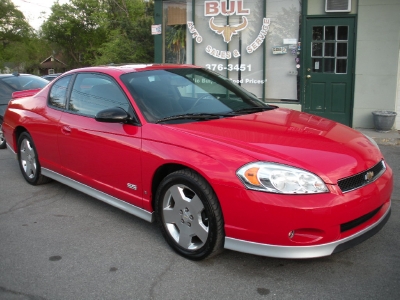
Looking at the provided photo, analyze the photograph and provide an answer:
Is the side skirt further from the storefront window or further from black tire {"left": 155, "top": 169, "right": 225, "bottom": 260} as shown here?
the storefront window

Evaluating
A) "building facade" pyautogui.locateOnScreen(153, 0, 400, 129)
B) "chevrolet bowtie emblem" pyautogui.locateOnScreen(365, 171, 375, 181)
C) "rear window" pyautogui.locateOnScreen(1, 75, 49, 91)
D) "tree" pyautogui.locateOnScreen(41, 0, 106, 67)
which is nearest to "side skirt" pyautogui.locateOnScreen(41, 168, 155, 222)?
"chevrolet bowtie emblem" pyautogui.locateOnScreen(365, 171, 375, 181)

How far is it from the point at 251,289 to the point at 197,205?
0.73 metres

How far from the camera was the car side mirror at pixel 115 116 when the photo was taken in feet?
12.8

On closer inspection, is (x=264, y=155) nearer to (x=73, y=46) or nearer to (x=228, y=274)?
A: (x=228, y=274)

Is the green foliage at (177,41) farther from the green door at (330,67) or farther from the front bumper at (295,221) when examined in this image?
the front bumper at (295,221)

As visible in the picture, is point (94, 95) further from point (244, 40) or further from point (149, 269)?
point (244, 40)

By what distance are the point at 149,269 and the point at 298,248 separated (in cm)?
117

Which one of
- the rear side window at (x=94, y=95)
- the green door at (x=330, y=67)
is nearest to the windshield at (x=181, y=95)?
the rear side window at (x=94, y=95)

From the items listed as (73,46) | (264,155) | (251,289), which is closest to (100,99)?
(264,155)

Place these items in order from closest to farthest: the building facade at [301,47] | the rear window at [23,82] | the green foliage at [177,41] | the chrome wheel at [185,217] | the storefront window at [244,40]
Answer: the chrome wheel at [185,217] < the rear window at [23,82] < the building facade at [301,47] < the storefront window at [244,40] < the green foliage at [177,41]

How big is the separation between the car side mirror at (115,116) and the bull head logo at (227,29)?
295 inches

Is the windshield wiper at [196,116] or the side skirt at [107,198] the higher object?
the windshield wiper at [196,116]

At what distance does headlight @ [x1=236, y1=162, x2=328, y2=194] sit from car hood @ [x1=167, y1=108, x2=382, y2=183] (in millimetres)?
48

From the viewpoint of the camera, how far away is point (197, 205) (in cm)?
344
